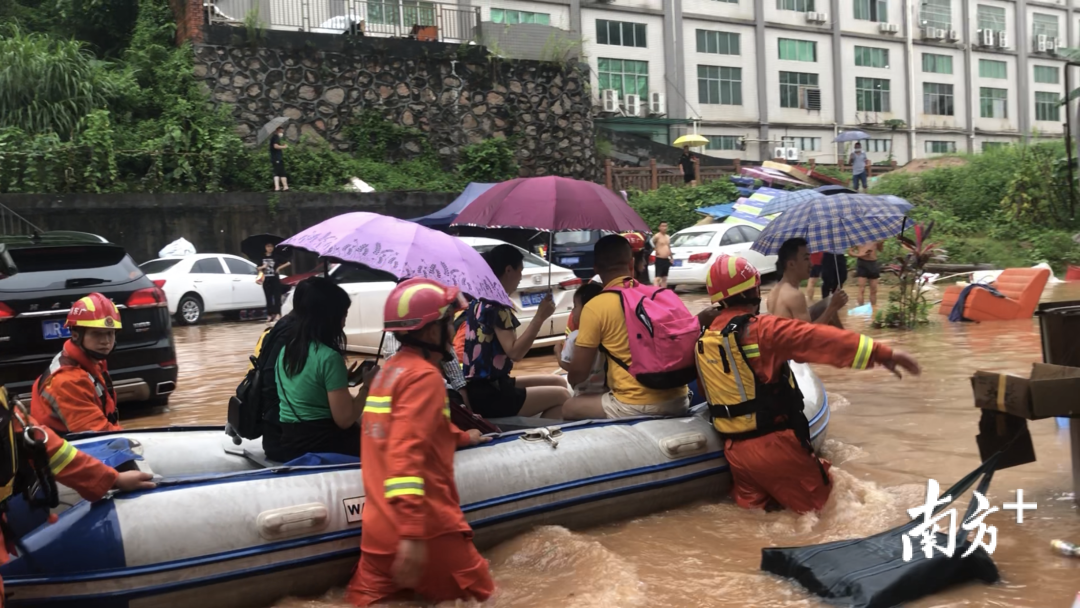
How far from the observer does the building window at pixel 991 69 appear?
44.1 metres

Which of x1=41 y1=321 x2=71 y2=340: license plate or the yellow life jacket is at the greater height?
x1=41 y1=321 x2=71 y2=340: license plate

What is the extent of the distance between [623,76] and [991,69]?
67.5 feet

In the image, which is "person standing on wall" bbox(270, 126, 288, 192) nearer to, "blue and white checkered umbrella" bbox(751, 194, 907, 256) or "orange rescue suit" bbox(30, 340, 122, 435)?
"blue and white checkered umbrella" bbox(751, 194, 907, 256)

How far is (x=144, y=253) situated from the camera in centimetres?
1875

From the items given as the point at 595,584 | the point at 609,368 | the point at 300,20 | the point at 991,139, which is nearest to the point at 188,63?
the point at 300,20

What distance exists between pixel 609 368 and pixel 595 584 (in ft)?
5.33

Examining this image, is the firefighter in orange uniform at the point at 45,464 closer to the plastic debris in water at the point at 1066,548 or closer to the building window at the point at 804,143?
the plastic debris in water at the point at 1066,548

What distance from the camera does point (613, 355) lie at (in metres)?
5.65

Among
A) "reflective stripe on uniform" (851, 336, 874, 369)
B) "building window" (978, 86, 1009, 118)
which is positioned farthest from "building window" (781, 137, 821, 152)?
"reflective stripe on uniform" (851, 336, 874, 369)

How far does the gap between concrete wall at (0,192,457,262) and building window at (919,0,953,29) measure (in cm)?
2991

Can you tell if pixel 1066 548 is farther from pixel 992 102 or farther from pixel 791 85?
pixel 992 102

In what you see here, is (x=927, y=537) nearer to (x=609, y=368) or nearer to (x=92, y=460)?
(x=609, y=368)

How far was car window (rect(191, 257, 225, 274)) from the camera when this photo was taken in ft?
56.6

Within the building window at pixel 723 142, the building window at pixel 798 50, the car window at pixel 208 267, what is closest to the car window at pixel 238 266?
the car window at pixel 208 267
